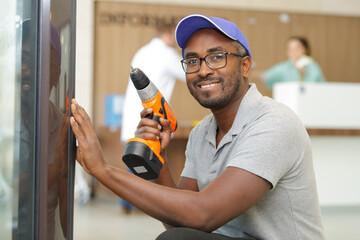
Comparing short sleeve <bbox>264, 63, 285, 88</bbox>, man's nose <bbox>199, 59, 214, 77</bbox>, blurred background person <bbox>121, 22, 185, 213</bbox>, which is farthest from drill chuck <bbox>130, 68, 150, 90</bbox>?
short sleeve <bbox>264, 63, 285, 88</bbox>

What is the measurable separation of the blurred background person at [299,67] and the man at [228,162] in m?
3.71

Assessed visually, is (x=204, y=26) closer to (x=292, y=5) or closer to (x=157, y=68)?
(x=157, y=68)

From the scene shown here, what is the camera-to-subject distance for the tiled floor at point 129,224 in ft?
11.4

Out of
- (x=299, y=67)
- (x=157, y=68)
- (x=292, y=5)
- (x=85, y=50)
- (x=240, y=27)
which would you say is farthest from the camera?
(x=292, y=5)

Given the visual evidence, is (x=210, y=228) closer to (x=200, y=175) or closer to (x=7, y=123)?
(x=200, y=175)

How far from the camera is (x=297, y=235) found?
1396 millimetres

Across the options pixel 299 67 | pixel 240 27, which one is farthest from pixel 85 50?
pixel 299 67

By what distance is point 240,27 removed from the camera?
684 cm

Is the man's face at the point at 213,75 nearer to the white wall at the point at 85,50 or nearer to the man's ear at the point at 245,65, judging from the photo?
the man's ear at the point at 245,65

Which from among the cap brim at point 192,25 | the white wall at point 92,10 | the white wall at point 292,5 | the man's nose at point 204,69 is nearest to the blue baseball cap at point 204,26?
the cap brim at point 192,25

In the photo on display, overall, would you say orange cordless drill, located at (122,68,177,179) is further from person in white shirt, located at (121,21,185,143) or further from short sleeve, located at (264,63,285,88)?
short sleeve, located at (264,63,285,88)

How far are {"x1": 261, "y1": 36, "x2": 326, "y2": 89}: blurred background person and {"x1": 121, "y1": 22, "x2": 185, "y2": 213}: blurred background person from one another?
6.01 ft

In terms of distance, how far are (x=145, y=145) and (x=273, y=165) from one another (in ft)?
1.25

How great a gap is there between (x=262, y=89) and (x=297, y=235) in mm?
5672
